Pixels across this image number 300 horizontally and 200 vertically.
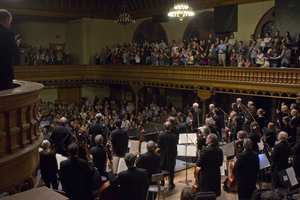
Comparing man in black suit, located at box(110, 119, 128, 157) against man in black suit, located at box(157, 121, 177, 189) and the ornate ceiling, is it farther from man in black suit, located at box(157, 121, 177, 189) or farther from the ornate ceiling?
the ornate ceiling

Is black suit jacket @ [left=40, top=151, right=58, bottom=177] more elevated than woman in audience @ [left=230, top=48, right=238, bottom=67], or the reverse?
woman in audience @ [left=230, top=48, right=238, bottom=67]

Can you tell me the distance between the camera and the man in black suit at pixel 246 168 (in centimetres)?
531

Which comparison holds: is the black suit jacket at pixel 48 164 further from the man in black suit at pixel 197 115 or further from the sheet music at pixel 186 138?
the man in black suit at pixel 197 115

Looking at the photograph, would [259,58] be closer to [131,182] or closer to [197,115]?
[197,115]

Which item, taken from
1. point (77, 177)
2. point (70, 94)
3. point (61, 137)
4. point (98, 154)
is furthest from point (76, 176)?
point (70, 94)

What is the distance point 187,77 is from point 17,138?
1230 centimetres

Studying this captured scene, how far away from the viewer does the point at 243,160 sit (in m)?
5.30

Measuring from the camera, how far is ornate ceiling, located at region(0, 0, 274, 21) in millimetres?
18509

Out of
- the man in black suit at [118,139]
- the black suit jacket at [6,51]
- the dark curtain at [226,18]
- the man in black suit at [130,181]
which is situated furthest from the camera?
the dark curtain at [226,18]

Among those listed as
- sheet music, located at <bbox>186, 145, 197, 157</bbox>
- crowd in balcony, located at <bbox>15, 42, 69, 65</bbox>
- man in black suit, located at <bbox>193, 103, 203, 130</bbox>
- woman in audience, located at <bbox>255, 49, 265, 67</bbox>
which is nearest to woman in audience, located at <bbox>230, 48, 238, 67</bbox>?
woman in audience, located at <bbox>255, 49, 265, 67</bbox>

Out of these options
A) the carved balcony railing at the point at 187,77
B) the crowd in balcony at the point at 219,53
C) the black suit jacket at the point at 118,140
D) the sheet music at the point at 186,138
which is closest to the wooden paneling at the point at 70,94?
the carved balcony railing at the point at 187,77

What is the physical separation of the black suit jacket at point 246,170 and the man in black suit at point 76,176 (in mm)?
2685

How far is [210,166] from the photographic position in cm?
536

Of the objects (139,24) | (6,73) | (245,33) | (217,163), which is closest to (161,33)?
(139,24)
